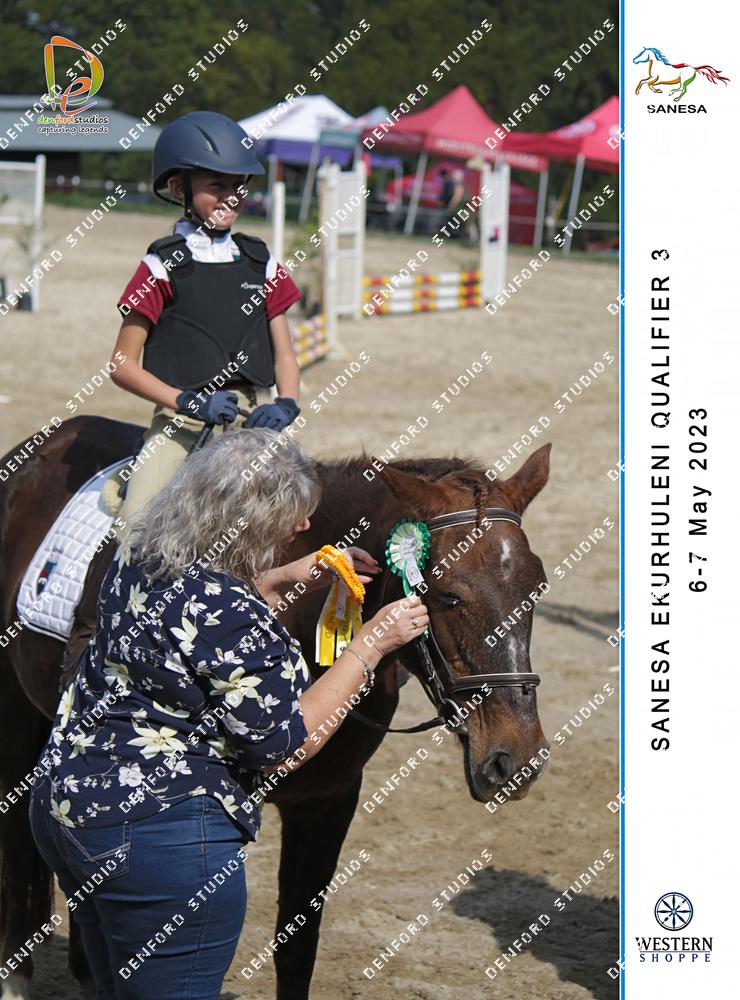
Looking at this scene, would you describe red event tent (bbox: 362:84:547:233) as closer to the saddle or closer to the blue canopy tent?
the blue canopy tent

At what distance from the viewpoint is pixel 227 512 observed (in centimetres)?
242

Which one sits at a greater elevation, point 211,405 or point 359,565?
point 211,405

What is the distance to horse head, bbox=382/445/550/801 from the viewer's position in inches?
113

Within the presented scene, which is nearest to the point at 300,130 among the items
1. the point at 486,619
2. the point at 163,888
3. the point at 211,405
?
the point at 211,405

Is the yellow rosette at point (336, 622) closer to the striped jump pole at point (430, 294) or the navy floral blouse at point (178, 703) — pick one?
the navy floral blouse at point (178, 703)

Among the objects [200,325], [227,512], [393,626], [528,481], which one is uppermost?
[200,325]

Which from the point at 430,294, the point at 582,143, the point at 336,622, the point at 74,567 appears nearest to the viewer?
the point at 336,622

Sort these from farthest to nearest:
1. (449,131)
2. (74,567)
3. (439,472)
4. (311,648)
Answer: (449,131) → (74,567) → (311,648) → (439,472)

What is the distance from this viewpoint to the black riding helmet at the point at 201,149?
376cm

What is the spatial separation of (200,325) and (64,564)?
895mm
